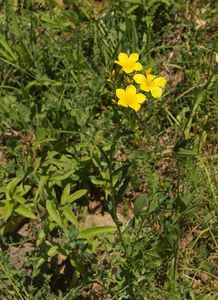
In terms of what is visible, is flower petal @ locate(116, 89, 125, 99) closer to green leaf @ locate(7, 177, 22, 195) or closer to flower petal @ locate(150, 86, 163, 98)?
flower petal @ locate(150, 86, 163, 98)

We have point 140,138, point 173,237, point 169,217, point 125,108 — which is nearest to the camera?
point 125,108

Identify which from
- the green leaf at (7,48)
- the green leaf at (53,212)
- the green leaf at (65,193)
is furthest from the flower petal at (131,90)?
the green leaf at (7,48)

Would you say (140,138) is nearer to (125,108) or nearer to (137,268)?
(137,268)

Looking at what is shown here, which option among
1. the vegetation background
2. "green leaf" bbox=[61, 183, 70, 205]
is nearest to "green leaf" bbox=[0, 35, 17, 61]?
the vegetation background

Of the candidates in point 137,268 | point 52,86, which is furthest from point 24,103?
point 137,268

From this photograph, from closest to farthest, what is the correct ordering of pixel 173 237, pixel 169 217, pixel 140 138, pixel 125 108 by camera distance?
1. pixel 125 108
2. pixel 173 237
3. pixel 169 217
4. pixel 140 138

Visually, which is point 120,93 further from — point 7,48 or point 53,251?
point 7,48

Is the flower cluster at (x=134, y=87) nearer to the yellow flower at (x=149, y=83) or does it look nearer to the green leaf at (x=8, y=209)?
the yellow flower at (x=149, y=83)
